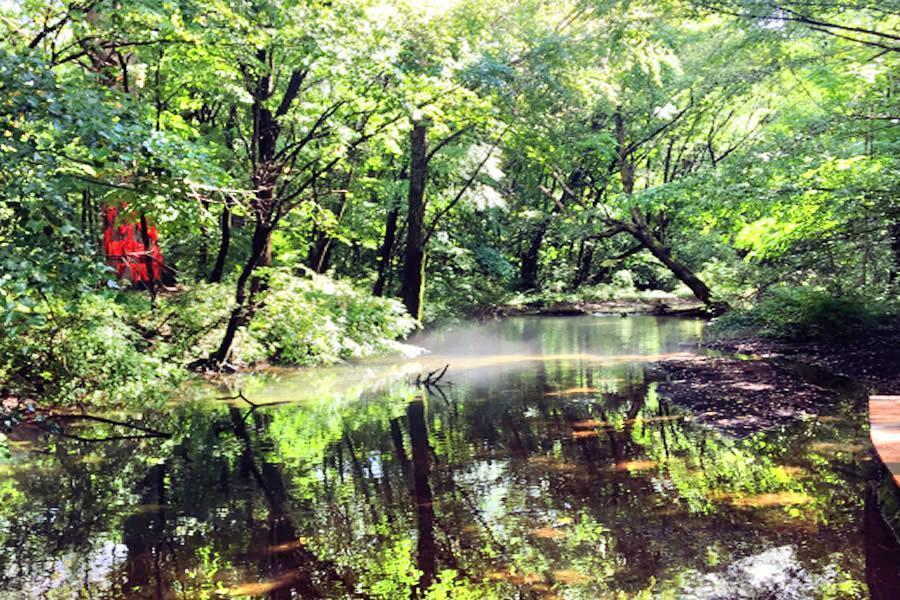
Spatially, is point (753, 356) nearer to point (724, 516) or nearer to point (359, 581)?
point (724, 516)

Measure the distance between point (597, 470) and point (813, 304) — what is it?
9686 millimetres

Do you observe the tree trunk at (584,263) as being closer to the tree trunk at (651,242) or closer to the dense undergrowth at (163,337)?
the tree trunk at (651,242)

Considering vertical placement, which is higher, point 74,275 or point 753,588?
point 74,275

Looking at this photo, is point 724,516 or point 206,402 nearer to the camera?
point 724,516

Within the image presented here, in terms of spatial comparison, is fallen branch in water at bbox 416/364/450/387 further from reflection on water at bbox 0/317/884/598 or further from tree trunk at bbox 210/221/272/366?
tree trunk at bbox 210/221/272/366

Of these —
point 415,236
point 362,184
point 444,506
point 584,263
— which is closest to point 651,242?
point 415,236

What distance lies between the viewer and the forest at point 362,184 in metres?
5.35

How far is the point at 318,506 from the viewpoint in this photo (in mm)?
5887

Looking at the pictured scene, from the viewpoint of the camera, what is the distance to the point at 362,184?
20.1 meters

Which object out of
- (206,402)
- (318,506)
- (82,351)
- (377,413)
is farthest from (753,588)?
(206,402)

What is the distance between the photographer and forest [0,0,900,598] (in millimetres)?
5348

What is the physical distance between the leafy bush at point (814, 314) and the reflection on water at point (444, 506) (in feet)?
17.7

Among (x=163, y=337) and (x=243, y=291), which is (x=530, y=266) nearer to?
(x=243, y=291)

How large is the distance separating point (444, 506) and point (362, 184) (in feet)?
50.9
